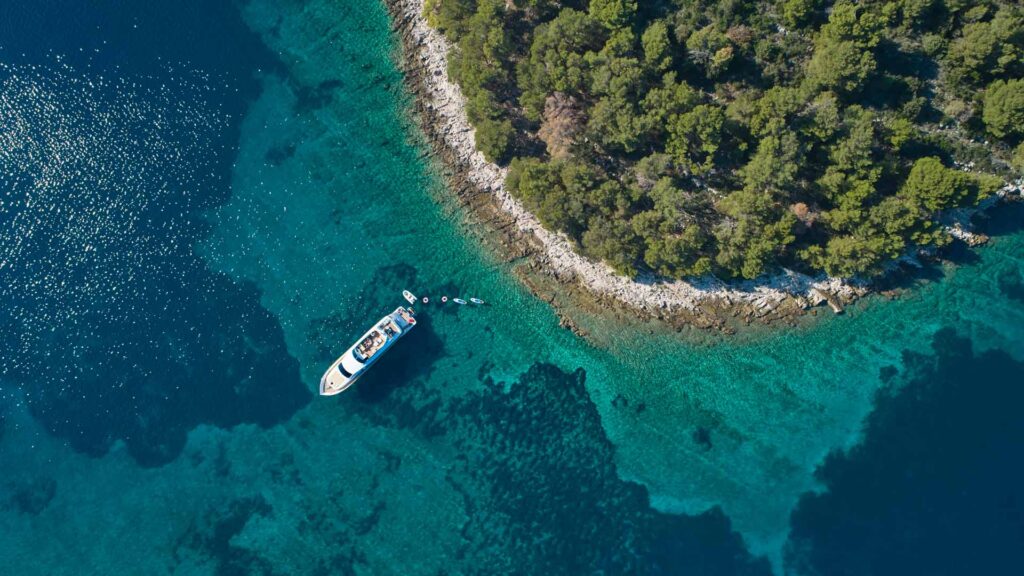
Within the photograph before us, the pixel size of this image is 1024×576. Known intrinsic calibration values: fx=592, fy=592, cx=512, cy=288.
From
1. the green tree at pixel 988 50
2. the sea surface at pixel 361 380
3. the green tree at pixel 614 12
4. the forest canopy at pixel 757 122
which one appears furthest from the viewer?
the sea surface at pixel 361 380

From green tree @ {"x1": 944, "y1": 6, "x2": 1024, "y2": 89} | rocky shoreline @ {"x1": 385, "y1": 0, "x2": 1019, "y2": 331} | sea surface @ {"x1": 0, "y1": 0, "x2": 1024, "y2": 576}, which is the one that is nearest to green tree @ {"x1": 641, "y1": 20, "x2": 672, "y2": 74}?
rocky shoreline @ {"x1": 385, "y1": 0, "x2": 1019, "y2": 331}

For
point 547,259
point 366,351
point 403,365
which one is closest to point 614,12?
point 547,259

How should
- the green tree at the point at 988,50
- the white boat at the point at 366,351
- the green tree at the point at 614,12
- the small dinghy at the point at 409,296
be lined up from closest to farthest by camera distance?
1. the green tree at the point at 988,50
2. the green tree at the point at 614,12
3. the white boat at the point at 366,351
4. the small dinghy at the point at 409,296

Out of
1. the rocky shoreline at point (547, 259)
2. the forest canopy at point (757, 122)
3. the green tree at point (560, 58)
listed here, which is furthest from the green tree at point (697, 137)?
the rocky shoreline at point (547, 259)

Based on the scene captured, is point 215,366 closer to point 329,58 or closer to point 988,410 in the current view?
point 329,58

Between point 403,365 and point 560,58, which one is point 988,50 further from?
point 403,365

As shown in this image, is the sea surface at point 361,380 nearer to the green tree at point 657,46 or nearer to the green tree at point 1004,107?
the green tree at point 1004,107

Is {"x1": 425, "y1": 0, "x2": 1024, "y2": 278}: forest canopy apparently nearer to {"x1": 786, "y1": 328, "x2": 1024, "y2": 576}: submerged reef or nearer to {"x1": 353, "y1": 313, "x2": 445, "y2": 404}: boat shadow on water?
{"x1": 786, "y1": 328, "x2": 1024, "y2": 576}: submerged reef
